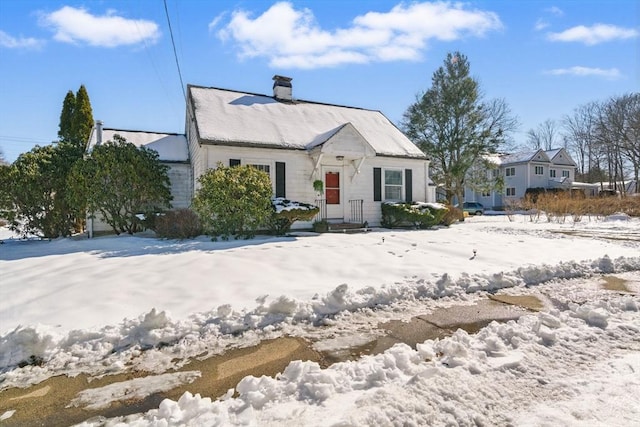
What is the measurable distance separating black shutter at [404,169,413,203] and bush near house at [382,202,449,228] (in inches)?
22.4

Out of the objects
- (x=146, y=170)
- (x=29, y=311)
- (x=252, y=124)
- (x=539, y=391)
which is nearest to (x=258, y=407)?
(x=539, y=391)

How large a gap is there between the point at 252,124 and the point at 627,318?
40.2 feet

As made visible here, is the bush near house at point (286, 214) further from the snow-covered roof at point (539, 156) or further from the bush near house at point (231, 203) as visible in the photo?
the snow-covered roof at point (539, 156)

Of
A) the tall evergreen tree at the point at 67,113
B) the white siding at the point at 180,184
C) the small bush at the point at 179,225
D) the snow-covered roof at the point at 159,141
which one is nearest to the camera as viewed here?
the small bush at the point at 179,225

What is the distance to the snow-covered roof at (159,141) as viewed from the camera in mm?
13857

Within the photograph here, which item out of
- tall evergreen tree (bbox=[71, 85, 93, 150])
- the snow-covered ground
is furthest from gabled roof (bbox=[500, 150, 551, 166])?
tall evergreen tree (bbox=[71, 85, 93, 150])

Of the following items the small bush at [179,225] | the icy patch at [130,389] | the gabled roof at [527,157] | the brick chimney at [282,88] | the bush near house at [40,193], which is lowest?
the icy patch at [130,389]

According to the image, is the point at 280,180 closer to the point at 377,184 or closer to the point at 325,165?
the point at 325,165

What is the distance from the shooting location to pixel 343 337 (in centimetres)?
354

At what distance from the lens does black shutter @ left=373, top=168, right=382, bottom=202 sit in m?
14.4

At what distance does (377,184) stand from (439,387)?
1234cm

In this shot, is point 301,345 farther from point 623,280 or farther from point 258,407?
point 623,280

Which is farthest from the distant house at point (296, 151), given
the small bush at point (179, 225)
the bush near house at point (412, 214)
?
the small bush at point (179, 225)

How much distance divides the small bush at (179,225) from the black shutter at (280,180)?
330cm
